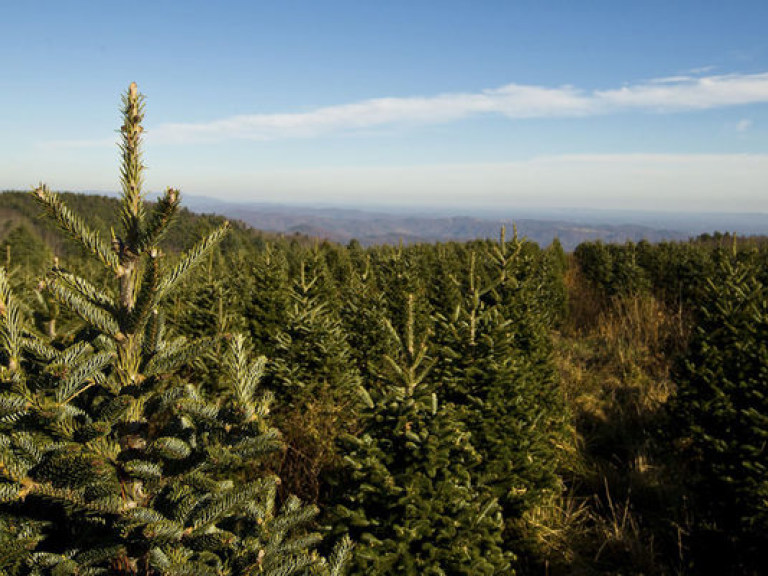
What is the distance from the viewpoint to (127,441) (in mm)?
1811

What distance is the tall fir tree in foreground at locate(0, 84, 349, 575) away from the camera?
1624 millimetres

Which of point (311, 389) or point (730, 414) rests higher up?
point (730, 414)

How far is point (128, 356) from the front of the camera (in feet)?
5.80

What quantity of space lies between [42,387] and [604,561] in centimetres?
590

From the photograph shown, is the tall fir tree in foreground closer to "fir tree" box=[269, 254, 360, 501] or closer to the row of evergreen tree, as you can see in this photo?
the row of evergreen tree

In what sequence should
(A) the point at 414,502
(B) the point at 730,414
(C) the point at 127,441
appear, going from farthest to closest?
(B) the point at 730,414 → (A) the point at 414,502 → (C) the point at 127,441

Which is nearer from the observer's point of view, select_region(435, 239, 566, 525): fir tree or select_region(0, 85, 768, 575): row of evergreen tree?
select_region(0, 85, 768, 575): row of evergreen tree

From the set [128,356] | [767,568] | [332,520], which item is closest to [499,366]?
[332,520]

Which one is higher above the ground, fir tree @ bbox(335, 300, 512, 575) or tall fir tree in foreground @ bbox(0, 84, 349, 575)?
tall fir tree in foreground @ bbox(0, 84, 349, 575)

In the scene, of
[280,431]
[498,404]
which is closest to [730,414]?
[498,404]

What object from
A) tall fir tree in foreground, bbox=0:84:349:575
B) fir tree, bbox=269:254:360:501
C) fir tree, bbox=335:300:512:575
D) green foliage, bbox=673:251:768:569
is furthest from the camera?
fir tree, bbox=269:254:360:501

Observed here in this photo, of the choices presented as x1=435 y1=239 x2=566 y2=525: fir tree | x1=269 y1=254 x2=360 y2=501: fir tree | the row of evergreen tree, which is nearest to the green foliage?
the row of evergreen tree

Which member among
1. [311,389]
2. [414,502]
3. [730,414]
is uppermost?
[414,502]

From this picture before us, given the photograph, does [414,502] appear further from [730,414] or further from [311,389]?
[730,414]
